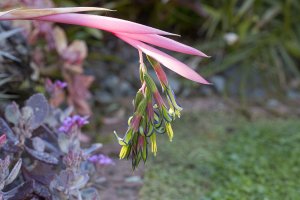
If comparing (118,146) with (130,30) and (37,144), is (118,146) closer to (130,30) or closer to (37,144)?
(37,144)

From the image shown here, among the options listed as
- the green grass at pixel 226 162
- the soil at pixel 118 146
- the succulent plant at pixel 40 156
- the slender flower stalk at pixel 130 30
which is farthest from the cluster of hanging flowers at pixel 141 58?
the green grass at pixel 226 162

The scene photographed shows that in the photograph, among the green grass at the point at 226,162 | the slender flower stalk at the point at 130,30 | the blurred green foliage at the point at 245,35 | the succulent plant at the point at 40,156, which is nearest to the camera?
the slender flower stalk at the point at 130,30

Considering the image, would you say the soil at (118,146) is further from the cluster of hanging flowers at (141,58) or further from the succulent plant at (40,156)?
the cluster of hanging flowers at (141,58)

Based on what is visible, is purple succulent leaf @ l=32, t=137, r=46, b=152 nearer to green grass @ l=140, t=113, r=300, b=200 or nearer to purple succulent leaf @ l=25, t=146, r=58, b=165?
purple succulent leaf @ l=25, t=146, r=58, b=165

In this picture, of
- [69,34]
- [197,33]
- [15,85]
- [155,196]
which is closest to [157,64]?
[155,196]

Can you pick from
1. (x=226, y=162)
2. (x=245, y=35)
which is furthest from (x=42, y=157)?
(x=245, y=35)
